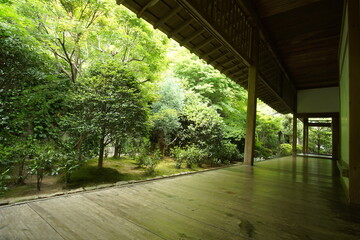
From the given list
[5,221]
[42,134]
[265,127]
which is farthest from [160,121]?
[265,127]

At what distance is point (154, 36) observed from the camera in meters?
5.64

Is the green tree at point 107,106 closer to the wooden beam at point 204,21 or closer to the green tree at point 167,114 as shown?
the wooden beam at point 204,21

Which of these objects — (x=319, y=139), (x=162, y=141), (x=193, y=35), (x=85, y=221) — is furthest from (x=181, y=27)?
(x=319, y=139)

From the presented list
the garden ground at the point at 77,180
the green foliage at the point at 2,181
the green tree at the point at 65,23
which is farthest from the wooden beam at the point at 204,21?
the green tree at the point at 65,23

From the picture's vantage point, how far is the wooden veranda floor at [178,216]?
40.7 inches

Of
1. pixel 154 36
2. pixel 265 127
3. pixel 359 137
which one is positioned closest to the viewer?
pixel 359 137

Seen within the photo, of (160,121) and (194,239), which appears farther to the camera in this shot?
(160,121)

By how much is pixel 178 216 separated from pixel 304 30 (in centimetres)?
545

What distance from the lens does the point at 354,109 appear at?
1816mm

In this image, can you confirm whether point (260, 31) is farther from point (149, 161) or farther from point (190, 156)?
point (149, 161)

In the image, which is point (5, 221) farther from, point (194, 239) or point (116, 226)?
point (194, 239)

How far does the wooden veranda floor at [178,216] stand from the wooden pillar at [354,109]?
25cm

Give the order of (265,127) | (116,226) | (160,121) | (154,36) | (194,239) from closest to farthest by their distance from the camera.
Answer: (194,239)
(116,226)
(154,36)
(160,121)
(265,127)

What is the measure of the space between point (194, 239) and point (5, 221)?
125 cm
